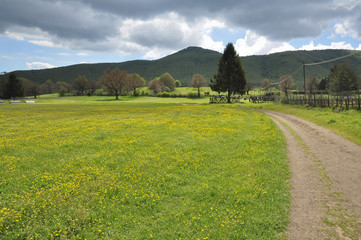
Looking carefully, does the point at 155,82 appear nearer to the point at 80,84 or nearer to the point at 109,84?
the point at 109,84

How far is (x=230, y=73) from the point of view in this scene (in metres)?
80.9

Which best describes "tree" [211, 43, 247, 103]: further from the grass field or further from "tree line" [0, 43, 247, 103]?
the grass field

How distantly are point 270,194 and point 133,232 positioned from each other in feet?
18.7

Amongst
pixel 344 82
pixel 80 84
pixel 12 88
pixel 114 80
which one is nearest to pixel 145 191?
pixel 114 80

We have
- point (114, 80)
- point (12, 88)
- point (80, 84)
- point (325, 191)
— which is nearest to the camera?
point (325, 191)

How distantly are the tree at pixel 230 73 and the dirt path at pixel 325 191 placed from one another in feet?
220

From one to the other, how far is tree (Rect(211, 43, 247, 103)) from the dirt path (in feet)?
220

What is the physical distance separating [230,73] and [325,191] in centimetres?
7650

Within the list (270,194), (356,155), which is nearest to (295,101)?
(356,155)

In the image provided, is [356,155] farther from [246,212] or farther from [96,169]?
[96,169]

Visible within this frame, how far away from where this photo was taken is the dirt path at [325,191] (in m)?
6.35

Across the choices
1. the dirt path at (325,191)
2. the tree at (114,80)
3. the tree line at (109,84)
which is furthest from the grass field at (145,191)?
the tree line at (109,84)

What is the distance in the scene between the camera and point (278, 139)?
18.2 meters

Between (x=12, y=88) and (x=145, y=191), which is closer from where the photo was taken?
(x=145, y=191)
